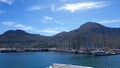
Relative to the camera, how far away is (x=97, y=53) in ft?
519

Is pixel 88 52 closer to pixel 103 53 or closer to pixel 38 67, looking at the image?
pixel 103 53

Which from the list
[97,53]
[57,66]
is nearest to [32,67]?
[57,66]

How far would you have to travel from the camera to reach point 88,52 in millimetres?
179000

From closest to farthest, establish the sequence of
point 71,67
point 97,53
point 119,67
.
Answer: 1. point 71,67
2. point 119,67
3. point 97,53

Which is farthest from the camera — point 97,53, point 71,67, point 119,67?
point 97,53

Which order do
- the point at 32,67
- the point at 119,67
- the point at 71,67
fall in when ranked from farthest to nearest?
the point at 32,67, the point at 119,67, the point at 71,67

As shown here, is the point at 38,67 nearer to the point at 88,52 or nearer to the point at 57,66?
the point at 57,66

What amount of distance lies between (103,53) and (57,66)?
119 meters

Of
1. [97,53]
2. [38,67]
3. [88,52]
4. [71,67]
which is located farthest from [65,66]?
[88,52]

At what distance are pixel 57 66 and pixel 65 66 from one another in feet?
4.88

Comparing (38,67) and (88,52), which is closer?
(38,67)

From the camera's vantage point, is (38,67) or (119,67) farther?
(38,67)

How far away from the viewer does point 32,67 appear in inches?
3595

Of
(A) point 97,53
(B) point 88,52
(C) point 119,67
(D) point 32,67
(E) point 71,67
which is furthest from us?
(B) point 88,52
